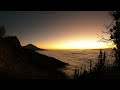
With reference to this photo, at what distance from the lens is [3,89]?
→ 1728 mm

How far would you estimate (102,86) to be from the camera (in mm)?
1791
